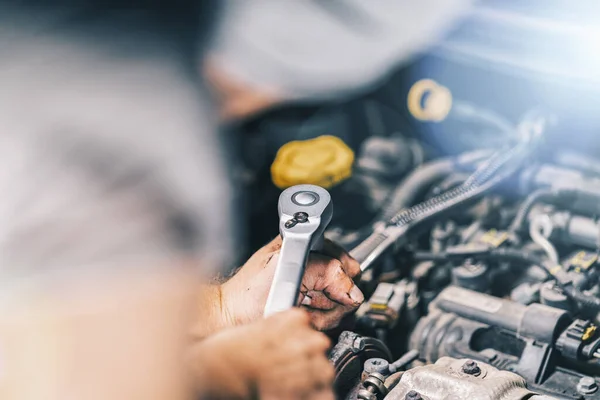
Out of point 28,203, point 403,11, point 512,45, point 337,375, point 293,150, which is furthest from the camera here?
point 293,150

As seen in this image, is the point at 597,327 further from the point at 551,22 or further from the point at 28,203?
the point at 28,203

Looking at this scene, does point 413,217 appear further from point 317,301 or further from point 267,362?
point 267,362

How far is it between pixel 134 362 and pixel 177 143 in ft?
1.01

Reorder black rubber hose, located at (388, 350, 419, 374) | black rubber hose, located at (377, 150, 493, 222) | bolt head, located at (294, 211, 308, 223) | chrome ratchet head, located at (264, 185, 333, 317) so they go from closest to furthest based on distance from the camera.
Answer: chrome ratchet head, located at (264, 185, 333, 317), bolt head, located at (294, 211, 308, 223), black rubber hose, located at (388, 350, 419, 374), black rubber hose, located at (377, 150, 493, 222)

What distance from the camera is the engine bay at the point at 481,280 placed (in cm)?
122

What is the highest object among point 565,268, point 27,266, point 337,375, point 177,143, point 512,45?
point 512,45

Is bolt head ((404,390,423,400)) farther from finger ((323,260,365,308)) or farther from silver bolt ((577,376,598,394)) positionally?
silver bolt ((577,376,598,394))

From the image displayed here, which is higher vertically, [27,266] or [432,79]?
[432,79]

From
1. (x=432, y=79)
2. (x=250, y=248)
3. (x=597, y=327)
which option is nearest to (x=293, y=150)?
(x=250, y=248)

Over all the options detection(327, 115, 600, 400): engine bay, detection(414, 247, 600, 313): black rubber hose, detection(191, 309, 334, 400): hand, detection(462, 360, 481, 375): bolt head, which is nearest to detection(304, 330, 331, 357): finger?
detection(191, 309, 334, 400): hand

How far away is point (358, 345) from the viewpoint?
122cm

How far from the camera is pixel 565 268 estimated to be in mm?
1474

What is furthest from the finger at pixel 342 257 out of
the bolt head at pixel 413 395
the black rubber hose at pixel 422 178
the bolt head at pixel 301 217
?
the black rubber hose at pixel 422 178

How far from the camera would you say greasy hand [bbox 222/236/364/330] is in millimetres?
1205
